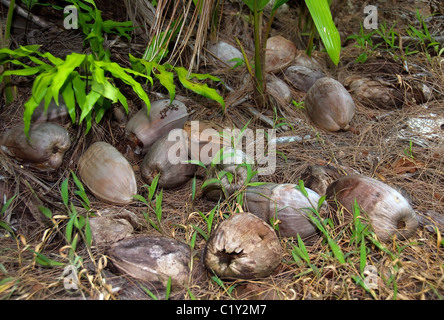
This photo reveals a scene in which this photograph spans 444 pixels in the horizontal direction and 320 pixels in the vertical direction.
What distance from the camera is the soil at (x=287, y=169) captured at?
54.1 inches

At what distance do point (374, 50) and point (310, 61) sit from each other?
1.72 ft

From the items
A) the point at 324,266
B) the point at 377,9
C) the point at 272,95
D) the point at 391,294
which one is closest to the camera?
the point at 391,294

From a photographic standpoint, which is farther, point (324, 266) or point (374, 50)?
point (374, 50)

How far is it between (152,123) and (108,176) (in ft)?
1.39

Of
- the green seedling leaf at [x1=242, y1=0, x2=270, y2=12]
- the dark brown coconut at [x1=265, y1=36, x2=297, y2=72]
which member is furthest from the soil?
the green seedling leaf at [x1=242, y1=0, x2=270, y2=12]

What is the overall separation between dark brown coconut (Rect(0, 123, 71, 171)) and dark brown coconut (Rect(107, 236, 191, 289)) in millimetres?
677

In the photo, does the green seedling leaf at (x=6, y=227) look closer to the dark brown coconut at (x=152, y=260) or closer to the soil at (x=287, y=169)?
the soil at (x=287, y=169)

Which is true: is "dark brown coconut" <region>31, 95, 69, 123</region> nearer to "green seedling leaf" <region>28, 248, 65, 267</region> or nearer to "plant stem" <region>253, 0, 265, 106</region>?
"green seedling leaf" <region>28, 248, 65, 267</region>

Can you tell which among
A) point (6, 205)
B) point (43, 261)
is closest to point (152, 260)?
point (43, 261)

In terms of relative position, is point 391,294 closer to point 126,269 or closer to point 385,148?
point 126,269

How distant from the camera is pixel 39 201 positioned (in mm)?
1713

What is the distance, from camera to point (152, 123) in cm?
211

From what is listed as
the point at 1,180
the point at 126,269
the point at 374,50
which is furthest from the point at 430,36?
the point at 1,180

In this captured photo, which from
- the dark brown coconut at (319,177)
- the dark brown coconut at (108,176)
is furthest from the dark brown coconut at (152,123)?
the dark brown coconut at (319,177)
